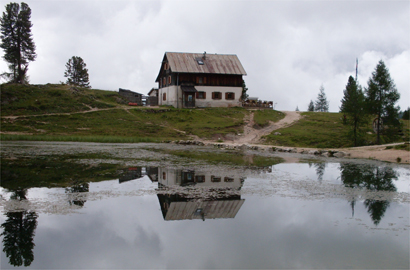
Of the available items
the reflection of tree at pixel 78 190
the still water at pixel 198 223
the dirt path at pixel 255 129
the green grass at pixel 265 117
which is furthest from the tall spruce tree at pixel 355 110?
the reflection of tree at pixel 78 190

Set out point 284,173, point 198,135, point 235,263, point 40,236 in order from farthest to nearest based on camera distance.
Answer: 1. point 198,135
2. point 284,173
3. point 40,236
4. point 235,263

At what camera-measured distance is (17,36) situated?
63656 mm

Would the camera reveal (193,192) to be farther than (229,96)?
No

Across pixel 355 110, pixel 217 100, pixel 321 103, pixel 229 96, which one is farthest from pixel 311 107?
pixel 355 110

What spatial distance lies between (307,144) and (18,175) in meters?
34.0

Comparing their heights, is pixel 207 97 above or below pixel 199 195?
above

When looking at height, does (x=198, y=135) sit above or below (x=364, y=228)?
above

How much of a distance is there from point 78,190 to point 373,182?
13.6 metres

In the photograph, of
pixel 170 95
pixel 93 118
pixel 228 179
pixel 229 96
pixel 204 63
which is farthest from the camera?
pixel 204 63

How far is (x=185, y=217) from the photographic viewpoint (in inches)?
375

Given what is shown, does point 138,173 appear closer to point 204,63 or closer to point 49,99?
point 49,99

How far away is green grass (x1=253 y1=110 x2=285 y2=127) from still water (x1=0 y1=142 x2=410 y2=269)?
39359mm

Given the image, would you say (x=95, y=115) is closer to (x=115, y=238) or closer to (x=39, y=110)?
(x=39, y=110)

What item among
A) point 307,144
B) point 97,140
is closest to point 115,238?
point 97,140
